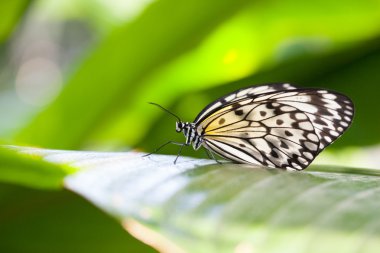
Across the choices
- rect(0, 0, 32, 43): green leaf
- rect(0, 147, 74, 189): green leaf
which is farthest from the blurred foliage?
rect(0, 147, 74, 189): green leaf

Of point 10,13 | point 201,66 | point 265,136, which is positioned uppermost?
point 10,13

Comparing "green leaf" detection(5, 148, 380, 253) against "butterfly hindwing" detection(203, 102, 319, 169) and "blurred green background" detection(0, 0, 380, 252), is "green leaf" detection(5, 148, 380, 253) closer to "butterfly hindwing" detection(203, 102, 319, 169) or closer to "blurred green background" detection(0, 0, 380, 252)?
"butterfly hindwing" detection(203, 102, 319, 169)

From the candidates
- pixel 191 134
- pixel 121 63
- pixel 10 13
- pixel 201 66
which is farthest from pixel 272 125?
pixel 10 13

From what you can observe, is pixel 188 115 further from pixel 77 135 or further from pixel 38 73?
pixel 38 73

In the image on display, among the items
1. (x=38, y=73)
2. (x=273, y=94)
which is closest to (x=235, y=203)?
(x=273, y=94)

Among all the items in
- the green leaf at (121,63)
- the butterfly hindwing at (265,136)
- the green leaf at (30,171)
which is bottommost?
the butterfly hindwing at (265,136)

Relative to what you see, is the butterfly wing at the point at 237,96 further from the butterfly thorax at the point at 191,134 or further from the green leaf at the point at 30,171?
the green leaf at the point at 30,171

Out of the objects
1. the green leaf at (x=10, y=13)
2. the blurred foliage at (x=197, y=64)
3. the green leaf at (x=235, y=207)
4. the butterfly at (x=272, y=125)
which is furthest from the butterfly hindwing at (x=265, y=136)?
the green leaf at (x=10, y=13)

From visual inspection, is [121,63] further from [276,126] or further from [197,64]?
[276,126]

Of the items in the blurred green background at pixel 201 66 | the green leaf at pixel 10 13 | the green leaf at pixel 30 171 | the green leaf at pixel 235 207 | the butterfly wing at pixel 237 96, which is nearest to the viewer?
the green leaf at pixel 235 207
